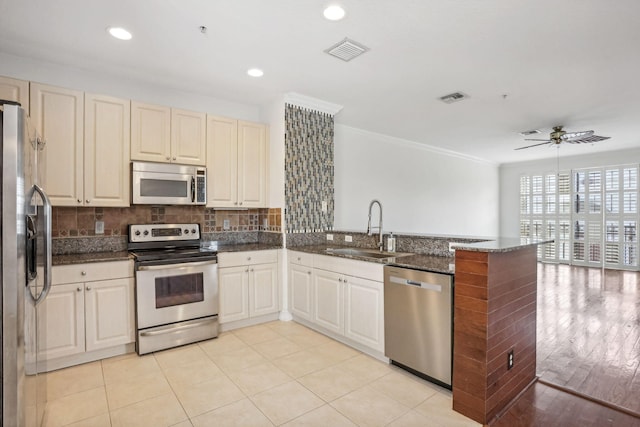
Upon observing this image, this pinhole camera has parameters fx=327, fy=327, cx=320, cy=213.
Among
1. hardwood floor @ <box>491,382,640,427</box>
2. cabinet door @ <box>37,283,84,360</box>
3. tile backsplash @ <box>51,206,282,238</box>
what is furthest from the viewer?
tile backsplash @ <box>51,206,282,238</box>

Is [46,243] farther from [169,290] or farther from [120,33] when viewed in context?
[120,33]

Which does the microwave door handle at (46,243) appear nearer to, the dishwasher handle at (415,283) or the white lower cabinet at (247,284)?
the white lower cabinet at (247,284)

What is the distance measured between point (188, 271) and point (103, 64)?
6.91 feet

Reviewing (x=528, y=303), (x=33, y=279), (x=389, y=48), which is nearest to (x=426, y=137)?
(x=389, y=48)

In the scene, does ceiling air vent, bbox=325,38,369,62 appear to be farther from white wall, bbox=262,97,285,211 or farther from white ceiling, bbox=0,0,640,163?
white wall, bbox=262,97,285,211

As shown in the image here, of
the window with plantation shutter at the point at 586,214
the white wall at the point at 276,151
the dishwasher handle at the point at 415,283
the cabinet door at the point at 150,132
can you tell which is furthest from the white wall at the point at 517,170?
the cabinet door at the point at 150,132

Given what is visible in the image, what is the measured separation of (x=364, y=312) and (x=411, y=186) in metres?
4.04

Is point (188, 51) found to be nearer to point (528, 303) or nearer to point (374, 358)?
point (374, 358)

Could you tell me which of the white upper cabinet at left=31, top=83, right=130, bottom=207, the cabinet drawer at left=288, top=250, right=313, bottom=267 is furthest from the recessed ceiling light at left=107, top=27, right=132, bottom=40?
the cabinet drawer at left=288, top=250, right=313, bottom=267

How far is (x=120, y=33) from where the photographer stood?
2523mm

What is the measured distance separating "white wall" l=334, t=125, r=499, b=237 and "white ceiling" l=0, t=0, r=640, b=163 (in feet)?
3.96

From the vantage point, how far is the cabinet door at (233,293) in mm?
3480

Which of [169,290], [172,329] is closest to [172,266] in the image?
[169,290]

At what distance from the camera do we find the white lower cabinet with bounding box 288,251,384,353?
282 centimetres
